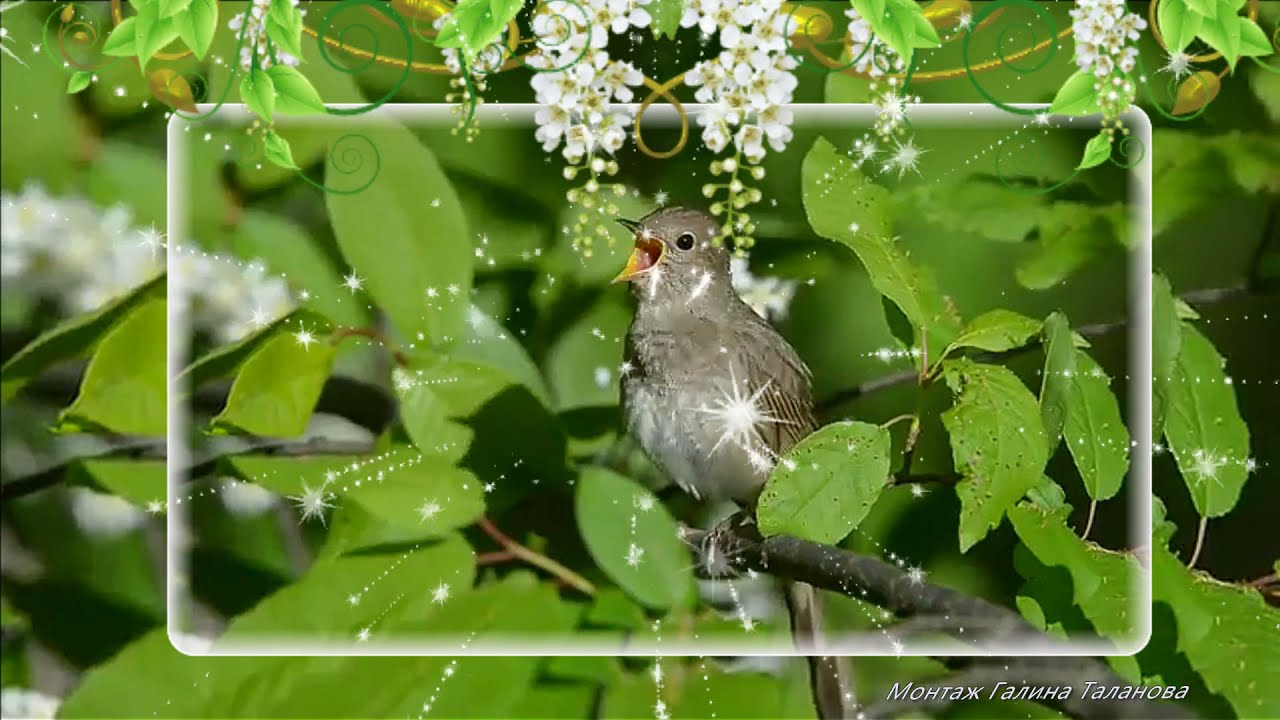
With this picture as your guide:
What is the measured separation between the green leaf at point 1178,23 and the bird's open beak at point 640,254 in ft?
1.30

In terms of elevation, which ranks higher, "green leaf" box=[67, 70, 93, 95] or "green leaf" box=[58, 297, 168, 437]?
"green leaf" box=[67, 70, 93, 95]

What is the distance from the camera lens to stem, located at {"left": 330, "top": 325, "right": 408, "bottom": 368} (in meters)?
0.83

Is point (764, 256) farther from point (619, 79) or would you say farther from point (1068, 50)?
point (1068, 50)

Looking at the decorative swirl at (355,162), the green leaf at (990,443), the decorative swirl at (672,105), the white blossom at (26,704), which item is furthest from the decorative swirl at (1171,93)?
the white blossom at (26,704)

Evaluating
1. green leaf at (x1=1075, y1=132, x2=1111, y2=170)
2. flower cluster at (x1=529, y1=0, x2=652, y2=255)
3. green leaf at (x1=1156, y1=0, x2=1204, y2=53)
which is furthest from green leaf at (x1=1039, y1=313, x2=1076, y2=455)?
flower cluster at (x1=529, y1=0, x2=652, y2=255)

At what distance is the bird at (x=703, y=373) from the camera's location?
0.80 meters

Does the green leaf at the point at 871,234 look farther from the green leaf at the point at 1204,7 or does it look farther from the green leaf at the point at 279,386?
the green leaf at the point at 279,386

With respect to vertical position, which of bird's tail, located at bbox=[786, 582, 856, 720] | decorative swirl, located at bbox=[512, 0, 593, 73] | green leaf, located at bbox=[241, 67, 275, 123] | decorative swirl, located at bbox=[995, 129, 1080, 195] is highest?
decorative swirl, located at bbox=[512, 0, 593, 73]

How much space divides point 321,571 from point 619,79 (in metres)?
0.42

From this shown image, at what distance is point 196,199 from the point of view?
33.0 inches

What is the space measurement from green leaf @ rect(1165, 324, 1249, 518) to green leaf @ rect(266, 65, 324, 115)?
0.66 m

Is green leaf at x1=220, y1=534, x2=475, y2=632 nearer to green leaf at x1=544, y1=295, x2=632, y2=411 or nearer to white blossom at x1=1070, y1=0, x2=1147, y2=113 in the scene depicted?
green leaf at x1=544, y1=295, x2=632, y2=411

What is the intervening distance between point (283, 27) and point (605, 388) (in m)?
0.35

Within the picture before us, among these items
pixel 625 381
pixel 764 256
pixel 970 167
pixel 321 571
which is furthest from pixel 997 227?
pixel 321 571
